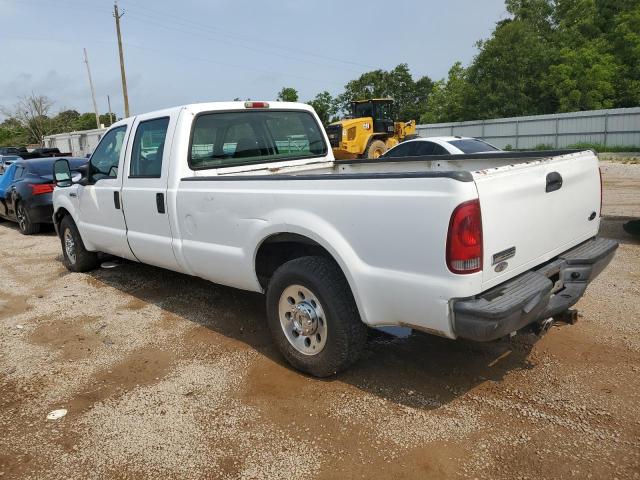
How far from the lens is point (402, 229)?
2.93 m

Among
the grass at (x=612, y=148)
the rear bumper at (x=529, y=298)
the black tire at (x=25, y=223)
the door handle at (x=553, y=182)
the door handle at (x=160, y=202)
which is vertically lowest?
the grass at (x=612, y=148)

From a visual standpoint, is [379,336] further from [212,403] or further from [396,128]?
[396,128]

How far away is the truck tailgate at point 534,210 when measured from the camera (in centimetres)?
283

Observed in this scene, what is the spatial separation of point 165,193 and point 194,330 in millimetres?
1264

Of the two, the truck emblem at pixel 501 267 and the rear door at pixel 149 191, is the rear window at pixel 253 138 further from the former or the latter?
the truck emblem at pixel 501 267

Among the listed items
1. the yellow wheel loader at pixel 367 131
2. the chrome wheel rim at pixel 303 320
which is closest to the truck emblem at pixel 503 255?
the chrome wheel rim at pixel 303 320

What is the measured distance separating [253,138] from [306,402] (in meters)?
2.64

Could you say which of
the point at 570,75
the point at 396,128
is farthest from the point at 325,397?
the point at 570,75

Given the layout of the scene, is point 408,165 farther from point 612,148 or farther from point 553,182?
point 612,148

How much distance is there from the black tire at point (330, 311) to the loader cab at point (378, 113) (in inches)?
726

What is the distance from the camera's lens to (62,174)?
20.8ft

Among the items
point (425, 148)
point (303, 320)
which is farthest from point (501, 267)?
point (425, 148)

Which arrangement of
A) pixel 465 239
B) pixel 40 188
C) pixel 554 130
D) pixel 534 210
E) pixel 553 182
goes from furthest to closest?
pixel 554 130 → pixel 40 188 → pixel 553 182 → pixel 534 210 → pixel 465 239

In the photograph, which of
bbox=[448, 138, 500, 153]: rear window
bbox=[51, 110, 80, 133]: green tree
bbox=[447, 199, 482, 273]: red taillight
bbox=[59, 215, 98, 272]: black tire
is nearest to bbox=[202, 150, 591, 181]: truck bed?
bbox=[447, 199, 482, 273]: red taillight
